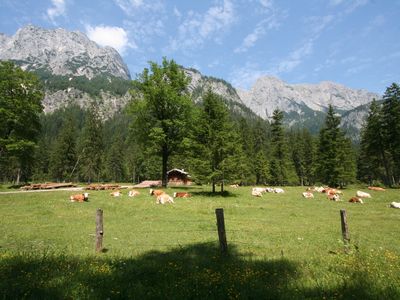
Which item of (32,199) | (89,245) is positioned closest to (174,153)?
(32,199)

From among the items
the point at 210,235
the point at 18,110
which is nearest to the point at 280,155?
Answer: the point at 18,110

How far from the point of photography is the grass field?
699 cm

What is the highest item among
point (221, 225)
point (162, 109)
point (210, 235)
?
point (162, 109)

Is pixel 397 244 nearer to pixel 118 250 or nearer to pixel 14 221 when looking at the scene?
pixel 118 250

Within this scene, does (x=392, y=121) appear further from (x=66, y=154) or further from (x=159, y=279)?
(x=66, y=154)

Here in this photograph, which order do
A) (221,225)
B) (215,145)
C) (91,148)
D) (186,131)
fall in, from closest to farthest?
(221,225) < (215,145) < (186,131) < (91,148)

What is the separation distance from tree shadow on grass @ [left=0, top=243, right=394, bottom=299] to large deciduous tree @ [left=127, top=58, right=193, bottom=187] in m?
30.0

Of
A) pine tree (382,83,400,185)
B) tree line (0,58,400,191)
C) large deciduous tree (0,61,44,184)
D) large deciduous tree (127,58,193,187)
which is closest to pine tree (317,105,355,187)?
tree line (0,58,400,191)

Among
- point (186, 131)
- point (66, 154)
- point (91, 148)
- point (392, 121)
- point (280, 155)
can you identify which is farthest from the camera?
point (66, 154)

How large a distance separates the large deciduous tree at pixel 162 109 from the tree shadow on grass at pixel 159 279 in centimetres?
3001

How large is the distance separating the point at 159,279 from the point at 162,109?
3462cm

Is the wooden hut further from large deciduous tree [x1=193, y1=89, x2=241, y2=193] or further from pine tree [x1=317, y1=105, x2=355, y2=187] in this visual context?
large deciduous tree [x1=193, y1=89, x2=241, y2=193]

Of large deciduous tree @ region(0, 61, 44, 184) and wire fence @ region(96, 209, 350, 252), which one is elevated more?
large deciduous tree @ region(0, 61, 44, 184)

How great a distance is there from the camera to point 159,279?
308 inches
